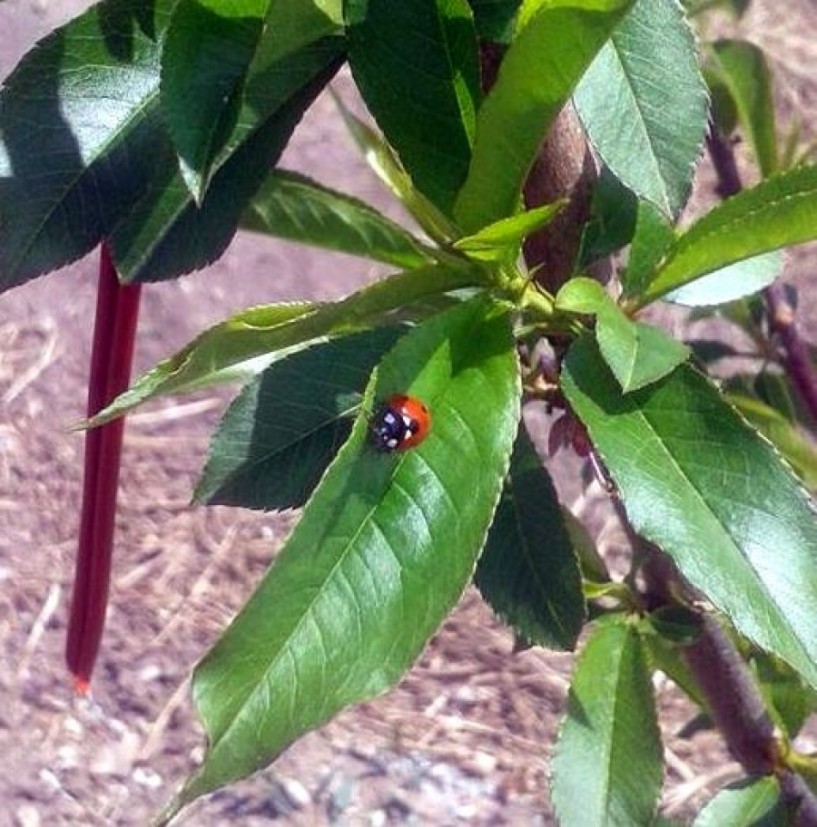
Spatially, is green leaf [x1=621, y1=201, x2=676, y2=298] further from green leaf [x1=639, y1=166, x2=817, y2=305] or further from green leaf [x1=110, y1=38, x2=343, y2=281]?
green leaf [x1=110, y1=38, x2=343, y2=281]

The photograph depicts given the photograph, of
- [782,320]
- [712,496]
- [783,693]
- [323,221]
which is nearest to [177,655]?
[782,320]

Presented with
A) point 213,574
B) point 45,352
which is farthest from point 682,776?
point 45,352

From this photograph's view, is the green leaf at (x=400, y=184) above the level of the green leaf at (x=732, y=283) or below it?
above

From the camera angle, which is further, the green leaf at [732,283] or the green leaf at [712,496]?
the green leaf at [732,283]

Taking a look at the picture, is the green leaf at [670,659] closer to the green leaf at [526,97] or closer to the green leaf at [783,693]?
the green leaf at [783,693]

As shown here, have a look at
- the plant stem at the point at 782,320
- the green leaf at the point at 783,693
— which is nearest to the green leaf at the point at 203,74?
the green leaf at the point at 783,693

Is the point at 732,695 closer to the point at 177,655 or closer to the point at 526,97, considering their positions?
the point at 526,97
